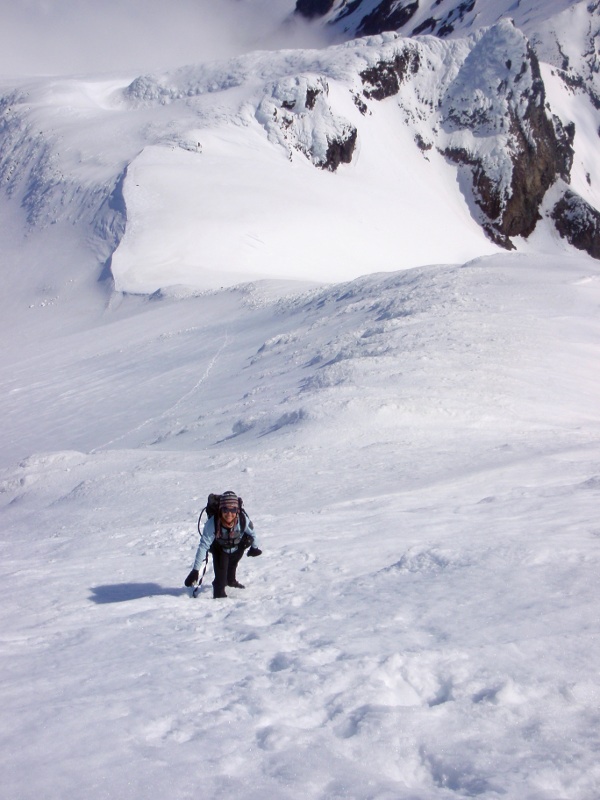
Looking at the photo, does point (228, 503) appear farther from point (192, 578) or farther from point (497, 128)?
point (497, 128)

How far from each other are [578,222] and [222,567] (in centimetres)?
8129

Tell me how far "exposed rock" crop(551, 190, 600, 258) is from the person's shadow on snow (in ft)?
259

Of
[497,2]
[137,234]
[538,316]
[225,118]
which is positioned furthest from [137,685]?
[497,2]

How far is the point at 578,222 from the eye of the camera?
77.6 meters

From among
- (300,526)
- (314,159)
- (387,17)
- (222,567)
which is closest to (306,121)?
(314,159)

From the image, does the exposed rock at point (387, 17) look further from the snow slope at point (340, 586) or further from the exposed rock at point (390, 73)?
the snow slope at point (340, 586)

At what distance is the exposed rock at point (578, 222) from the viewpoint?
76.1m

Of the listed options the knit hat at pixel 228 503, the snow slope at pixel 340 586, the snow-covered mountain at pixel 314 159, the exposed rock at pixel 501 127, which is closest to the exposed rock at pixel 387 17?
the snow-covered mountain at pixel 314 159

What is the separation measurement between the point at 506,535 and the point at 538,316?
34.1 feet

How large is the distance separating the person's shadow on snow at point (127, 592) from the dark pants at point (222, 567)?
0.40 m

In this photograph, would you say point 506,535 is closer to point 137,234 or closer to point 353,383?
point 353,383

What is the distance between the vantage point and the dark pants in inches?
214

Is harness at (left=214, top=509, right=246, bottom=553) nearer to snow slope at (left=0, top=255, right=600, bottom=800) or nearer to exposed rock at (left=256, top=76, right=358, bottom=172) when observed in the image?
snow slope at (left=0, top=255, right=600, bottom=800)

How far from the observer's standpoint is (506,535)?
18.6 ft
